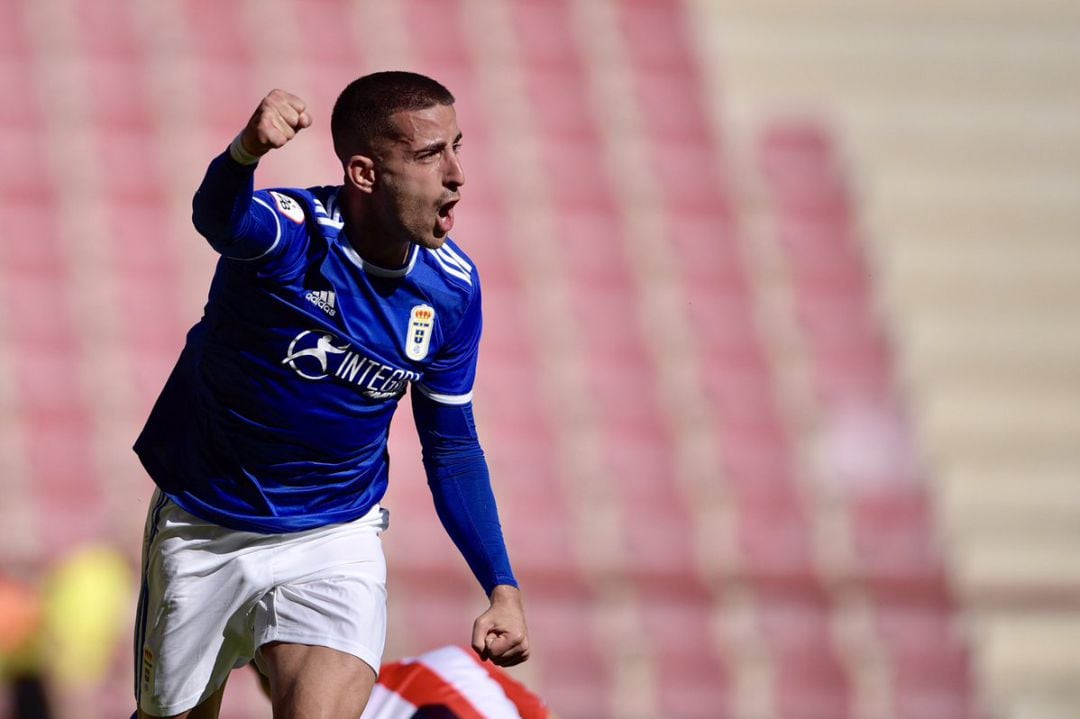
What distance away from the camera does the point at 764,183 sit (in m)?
8.88

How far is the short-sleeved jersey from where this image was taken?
2.79 meters

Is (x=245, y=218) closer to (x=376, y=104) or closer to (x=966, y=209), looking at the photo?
(x=376, y=104)

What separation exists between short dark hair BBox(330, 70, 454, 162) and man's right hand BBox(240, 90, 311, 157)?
0.96ft

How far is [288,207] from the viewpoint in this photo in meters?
2.74

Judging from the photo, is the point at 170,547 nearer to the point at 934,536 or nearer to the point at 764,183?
the point at 934,536

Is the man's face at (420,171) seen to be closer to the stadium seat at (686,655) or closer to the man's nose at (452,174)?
the man's nose at (452,174)

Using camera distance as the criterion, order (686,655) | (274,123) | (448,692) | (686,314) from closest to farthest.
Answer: (274,123) → (448,692) → (686,655) → (686,314)

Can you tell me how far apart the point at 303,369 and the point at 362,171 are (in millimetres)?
412

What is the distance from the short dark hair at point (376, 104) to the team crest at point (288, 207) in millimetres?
132

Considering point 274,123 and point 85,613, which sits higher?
point 274,123

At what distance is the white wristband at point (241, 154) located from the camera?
7.97ft

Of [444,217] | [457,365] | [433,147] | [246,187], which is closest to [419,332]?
[457,365]

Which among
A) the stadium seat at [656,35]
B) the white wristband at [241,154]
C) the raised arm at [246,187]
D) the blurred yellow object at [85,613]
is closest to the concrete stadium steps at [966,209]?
the stadium seat at [656,35]

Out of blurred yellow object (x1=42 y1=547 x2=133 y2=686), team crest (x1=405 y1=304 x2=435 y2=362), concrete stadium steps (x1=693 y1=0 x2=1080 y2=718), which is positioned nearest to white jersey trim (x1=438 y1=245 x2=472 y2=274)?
team crest (x1=405 y1=304 x2=435 y2=362)
